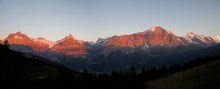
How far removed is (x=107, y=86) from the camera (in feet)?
326

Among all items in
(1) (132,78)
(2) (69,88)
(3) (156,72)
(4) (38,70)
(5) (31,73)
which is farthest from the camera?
(4) (38,70)

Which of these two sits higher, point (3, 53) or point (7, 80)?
point (3, 53)

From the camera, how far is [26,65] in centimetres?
19412

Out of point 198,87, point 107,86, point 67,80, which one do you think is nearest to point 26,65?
point 67,80

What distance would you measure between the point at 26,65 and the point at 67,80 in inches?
3587

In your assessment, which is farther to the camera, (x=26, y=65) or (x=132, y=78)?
(x=26, y=65)

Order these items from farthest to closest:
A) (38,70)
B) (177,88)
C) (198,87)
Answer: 1. (38,70)
2. (177,88)
3. (198,87)

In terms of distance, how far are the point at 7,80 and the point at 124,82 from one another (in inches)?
1659

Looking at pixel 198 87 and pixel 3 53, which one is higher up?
pixel 3 53

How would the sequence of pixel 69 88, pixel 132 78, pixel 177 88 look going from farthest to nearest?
pixel 69 88, pixel 132 78, pixel 177 88

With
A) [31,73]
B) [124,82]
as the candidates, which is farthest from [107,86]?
[31,73]

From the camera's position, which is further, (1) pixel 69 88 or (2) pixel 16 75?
(1) pixel 69 88

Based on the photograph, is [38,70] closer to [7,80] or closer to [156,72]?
[156,72]

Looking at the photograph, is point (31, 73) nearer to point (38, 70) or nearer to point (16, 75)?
point (38, 70)
